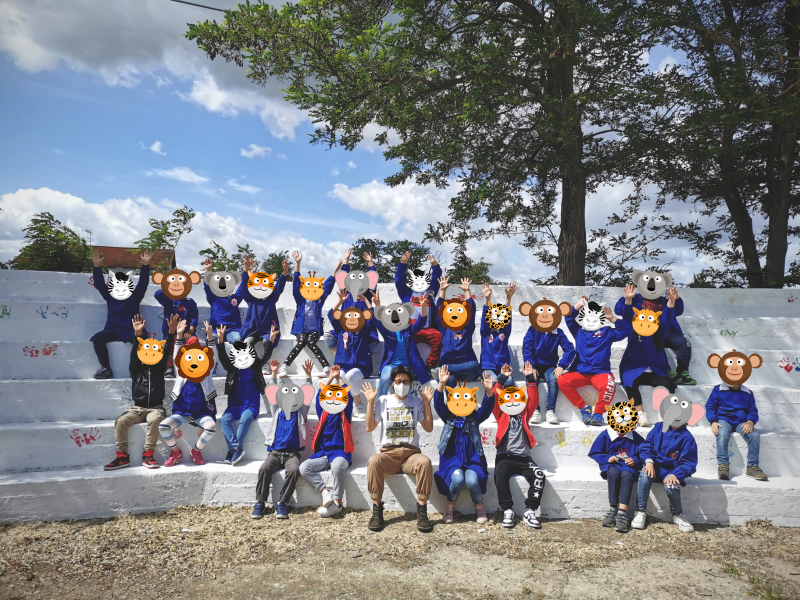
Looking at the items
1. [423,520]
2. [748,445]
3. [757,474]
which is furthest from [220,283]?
[757,474]

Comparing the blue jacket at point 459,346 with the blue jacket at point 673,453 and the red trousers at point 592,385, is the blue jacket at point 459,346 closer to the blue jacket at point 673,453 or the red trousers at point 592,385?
the red trousers at point 592,385

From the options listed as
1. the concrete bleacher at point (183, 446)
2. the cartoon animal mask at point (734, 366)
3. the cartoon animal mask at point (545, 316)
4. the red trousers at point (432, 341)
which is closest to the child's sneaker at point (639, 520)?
the concrete bleacher at point (183, 446)

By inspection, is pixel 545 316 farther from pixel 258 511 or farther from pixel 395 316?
pixel 258 511

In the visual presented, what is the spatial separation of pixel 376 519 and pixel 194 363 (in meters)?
2.36

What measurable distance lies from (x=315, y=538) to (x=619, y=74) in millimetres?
9476

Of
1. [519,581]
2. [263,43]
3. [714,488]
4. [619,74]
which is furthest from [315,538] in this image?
[619,74]

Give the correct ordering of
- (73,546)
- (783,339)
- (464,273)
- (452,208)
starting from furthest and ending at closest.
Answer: (464,273) → (452,208) → (783,339) → (73,546)

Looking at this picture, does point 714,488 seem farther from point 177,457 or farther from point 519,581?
point 177,457

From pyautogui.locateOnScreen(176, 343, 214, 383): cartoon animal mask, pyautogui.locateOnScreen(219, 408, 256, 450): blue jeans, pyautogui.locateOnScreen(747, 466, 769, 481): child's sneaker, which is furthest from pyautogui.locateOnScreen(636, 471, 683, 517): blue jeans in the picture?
pyautogui.locateOnScreen(176, 343, 214, 383): cartoon animal mask

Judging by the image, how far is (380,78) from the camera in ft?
27.4

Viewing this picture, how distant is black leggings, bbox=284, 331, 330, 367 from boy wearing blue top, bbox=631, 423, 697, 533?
12.0 feet

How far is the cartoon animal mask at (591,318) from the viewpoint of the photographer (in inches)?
237

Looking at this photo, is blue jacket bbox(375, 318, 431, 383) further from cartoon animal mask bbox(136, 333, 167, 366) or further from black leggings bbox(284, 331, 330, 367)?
cartoon animal mask bbox(136, 333, 167, 366)

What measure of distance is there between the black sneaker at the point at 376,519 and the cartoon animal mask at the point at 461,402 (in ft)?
3.58
